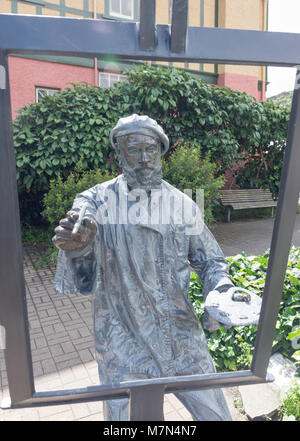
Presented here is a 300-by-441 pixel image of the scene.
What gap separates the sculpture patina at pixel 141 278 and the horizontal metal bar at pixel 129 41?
72 centimetres

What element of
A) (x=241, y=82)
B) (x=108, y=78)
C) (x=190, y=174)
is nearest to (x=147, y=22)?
(x=190, y=174)

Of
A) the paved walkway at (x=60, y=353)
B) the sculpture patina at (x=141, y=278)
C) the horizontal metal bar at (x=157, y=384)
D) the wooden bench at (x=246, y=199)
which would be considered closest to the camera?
the horizontal metal bar at (x=157, y=384)

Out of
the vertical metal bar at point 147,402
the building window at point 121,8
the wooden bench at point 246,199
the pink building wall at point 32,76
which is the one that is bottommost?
the wooden bench at point 246,199

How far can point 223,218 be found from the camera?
394 inches

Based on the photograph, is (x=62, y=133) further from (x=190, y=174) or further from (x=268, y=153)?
(x=268, y=153)

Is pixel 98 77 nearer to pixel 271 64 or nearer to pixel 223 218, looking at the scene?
pixel 223 218

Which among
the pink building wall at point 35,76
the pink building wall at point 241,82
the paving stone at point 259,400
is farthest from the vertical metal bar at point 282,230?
Result: the pink building wall at point 241,82

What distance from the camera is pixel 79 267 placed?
1.51 metres

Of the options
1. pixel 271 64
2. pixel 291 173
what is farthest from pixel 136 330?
pixel 271 64

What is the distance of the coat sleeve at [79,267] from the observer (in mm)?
1391

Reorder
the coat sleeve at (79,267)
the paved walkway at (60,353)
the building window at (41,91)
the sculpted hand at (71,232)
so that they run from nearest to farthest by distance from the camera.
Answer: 1. the sculpted hand at (71,232)
2. the coat sleeve at (79,267)
3. the paved walkway at (60,353)
4. the building window at (41,91)

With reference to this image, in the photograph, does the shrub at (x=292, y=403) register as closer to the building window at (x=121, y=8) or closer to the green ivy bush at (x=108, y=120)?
the green ivy bush at (x=108, y=120)
